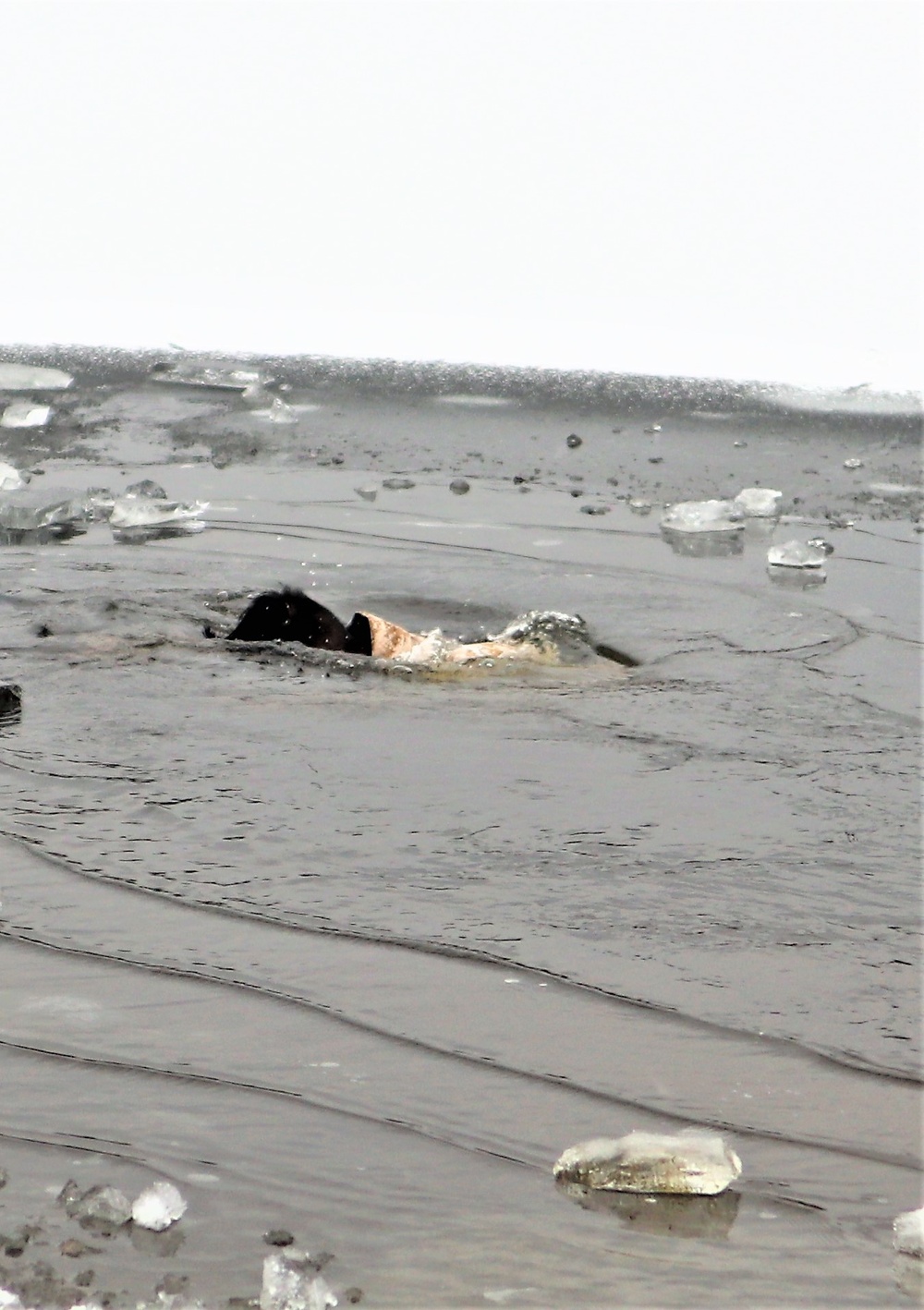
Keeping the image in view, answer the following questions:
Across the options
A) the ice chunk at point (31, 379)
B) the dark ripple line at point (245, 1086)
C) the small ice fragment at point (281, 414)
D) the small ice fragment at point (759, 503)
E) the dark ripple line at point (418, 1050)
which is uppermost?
the ice chunk at point (31, 379)

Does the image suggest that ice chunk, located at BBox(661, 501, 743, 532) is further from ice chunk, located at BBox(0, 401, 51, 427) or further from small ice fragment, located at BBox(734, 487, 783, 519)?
ice chunk, located at BBox(0, 401, 51, 427)

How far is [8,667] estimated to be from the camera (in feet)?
20.3

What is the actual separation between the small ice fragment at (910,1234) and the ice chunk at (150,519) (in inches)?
292

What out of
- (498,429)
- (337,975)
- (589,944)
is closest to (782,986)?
(589,944)

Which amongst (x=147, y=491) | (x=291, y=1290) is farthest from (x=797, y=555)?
(x=291, y=1290)

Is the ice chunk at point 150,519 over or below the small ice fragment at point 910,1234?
over

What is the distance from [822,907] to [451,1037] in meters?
1.15

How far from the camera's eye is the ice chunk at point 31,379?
51.2ft

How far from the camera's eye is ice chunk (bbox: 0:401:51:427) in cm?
1363

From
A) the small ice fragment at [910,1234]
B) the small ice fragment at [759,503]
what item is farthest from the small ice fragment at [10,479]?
the small ice fragment at [910,1234]

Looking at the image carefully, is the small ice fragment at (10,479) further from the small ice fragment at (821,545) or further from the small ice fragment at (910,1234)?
the small ice fragment at (910,1234)

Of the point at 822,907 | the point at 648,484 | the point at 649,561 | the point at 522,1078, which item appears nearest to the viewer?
the point at 522,1078

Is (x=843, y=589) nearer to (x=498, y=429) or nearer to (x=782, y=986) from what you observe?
(x=782, y=986)

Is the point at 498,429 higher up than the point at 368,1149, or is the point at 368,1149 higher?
the point at 498,429
